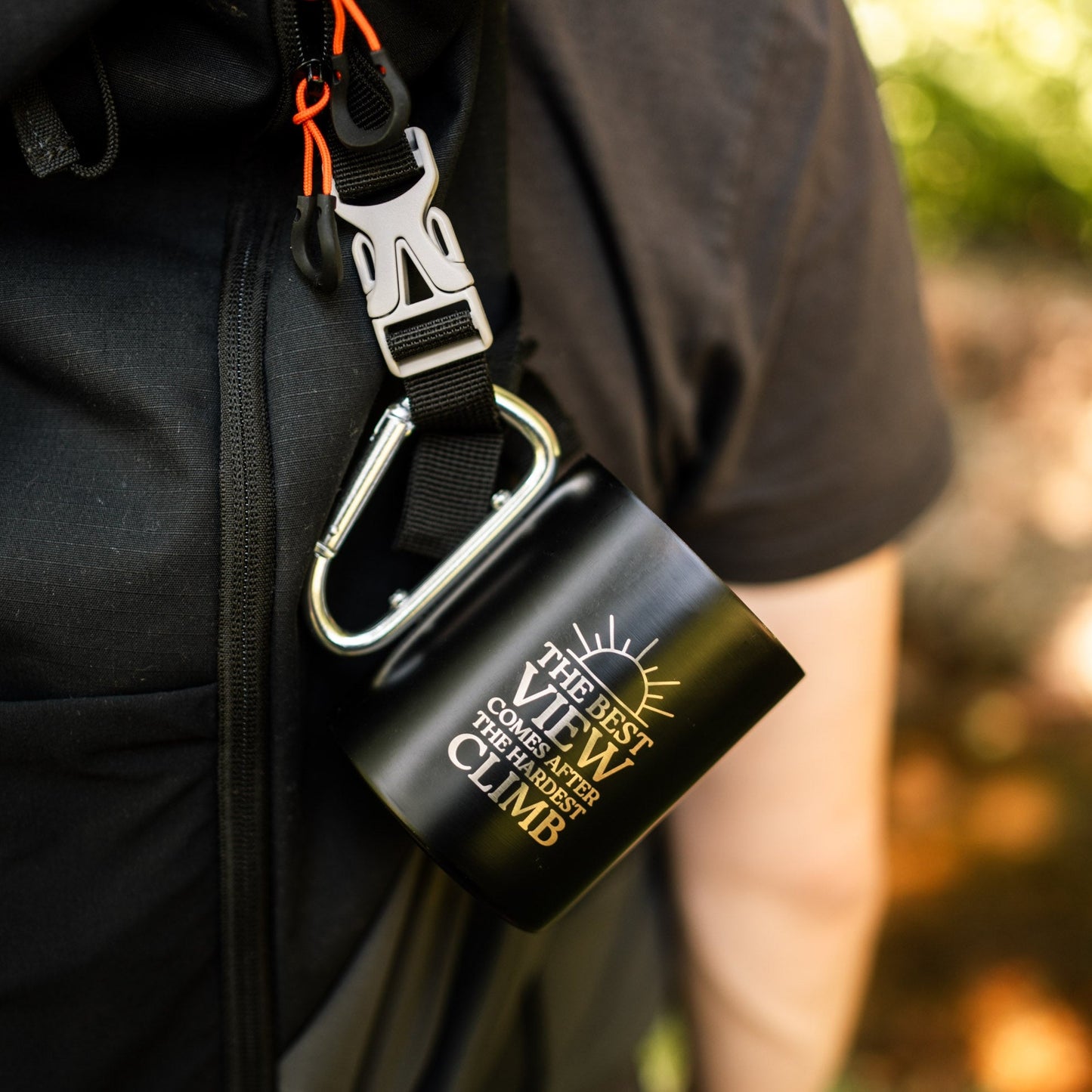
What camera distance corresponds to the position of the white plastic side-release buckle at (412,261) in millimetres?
546

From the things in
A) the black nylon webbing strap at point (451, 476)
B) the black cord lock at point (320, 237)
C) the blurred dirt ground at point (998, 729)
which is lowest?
the blurred dirt ground at point (998, 729)

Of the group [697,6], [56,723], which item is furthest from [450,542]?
[697,6]

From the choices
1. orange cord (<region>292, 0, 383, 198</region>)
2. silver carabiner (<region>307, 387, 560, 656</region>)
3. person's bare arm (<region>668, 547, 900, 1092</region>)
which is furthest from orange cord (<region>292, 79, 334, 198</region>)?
person's bare arm (<region>668, 547, 900, 1092</region>)

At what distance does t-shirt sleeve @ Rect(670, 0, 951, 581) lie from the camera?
2.28 ft

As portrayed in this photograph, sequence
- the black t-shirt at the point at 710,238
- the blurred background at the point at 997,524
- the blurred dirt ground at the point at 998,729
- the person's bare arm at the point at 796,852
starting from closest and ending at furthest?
the black t-shirt at the point at 710,238 < the person's bare arm at the point at 796,852 < the blurred dirt ground at the point at 998,729 < the blurred background at the point at 997,524

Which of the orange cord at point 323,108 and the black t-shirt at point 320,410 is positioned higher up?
the orange cord at point 323,108

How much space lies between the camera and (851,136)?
2.34 feet

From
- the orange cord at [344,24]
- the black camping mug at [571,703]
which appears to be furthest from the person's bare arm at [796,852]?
the orange cord at [344,24]

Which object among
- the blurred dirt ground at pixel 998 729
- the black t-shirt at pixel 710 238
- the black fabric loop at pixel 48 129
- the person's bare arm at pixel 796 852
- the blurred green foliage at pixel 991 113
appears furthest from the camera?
the blurred green foliage at pixel 991 113

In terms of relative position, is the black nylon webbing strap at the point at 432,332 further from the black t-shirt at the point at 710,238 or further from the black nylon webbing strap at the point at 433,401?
the black t-shirt at the point at 710,238

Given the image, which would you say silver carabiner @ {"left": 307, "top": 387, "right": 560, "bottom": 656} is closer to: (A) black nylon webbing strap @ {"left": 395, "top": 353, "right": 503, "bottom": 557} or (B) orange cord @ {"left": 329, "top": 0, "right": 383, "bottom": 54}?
(A) black nylon webbing strap @ {"left": 395, "top": 353, "right": 503, "bottom": 557}

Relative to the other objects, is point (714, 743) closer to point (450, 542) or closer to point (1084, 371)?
point (450, 542)

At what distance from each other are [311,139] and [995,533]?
2167 mm

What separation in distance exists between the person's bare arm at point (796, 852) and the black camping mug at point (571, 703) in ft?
0.87
